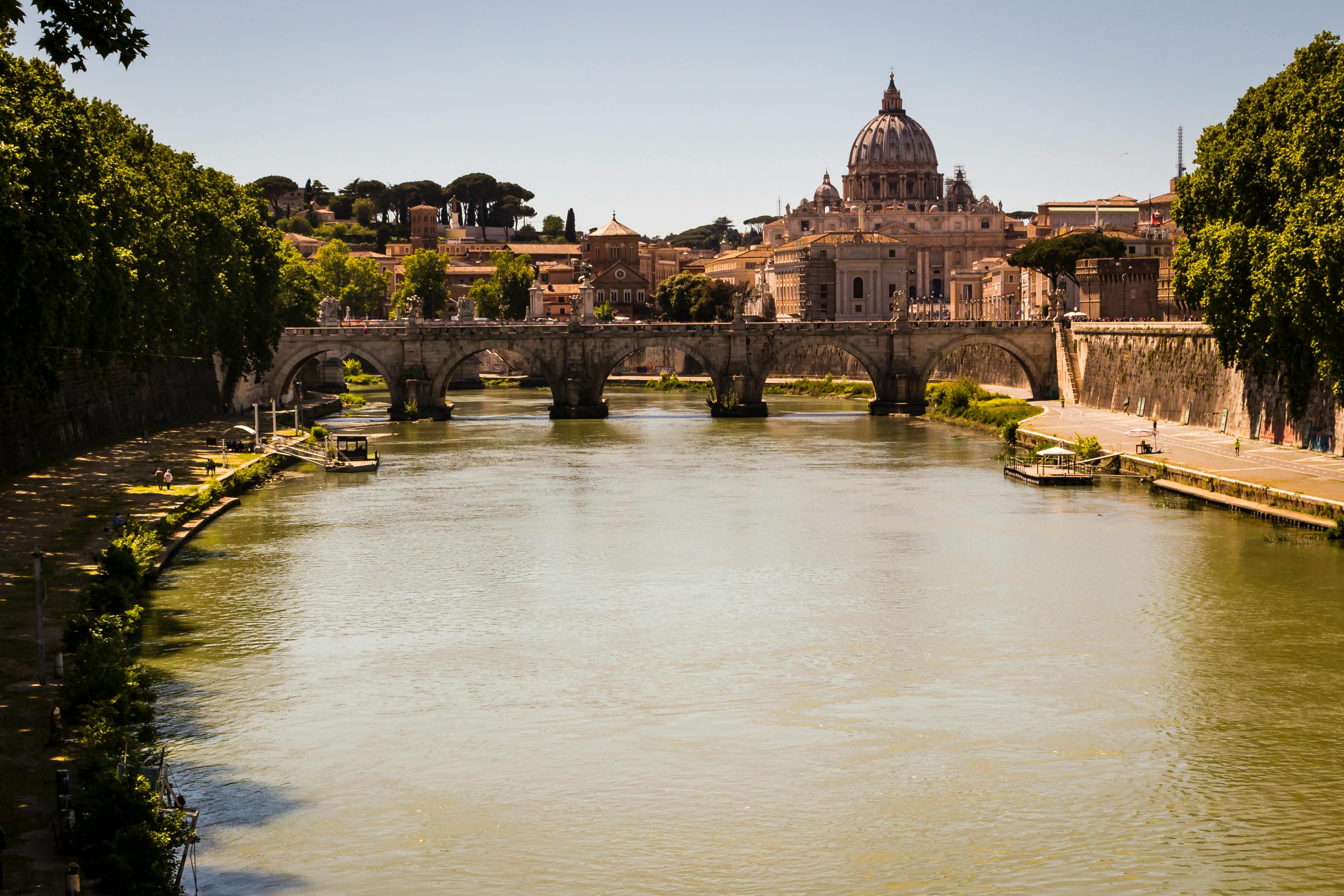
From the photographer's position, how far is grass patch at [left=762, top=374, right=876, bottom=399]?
3406 inches

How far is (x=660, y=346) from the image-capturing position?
72.9m

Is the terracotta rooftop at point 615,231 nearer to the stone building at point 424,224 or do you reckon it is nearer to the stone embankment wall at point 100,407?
the stone building at point 424,224

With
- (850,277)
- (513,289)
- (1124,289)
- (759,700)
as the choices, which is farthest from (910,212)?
(759,700)

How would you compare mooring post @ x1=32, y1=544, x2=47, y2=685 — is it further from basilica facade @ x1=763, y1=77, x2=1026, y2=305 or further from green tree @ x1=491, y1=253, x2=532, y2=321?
basilica facade @ x1=763, y1=77, x2=1026, y2=305

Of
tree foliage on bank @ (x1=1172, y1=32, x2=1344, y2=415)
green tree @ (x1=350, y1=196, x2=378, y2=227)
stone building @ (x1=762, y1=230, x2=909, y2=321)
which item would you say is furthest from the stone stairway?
green tree @ (x1=350, y1=196, x2=378, y2=227)

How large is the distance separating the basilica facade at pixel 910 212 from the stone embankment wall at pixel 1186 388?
10613 cm

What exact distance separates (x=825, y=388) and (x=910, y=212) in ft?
341

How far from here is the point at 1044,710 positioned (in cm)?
2062

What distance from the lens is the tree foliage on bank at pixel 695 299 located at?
12788 cm

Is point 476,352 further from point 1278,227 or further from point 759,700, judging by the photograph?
point 759,700

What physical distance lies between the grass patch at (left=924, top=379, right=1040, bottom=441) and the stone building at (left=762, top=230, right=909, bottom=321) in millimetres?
74595

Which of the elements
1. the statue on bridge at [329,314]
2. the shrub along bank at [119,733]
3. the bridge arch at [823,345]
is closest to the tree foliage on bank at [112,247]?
the shrub along bank at [119,733]

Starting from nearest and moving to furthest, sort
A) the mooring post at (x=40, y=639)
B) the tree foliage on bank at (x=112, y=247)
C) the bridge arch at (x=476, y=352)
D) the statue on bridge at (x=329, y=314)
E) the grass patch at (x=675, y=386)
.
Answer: the mooring post at (x=40, y=639), the tree foliage on bank at (x=112, y=247), the bridge arch at (x=476, y=352), the statue on bridge at (x=329, y=314), the grass patch at (x=675, y=386)

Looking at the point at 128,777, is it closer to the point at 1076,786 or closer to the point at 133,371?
the point at 1076,786
